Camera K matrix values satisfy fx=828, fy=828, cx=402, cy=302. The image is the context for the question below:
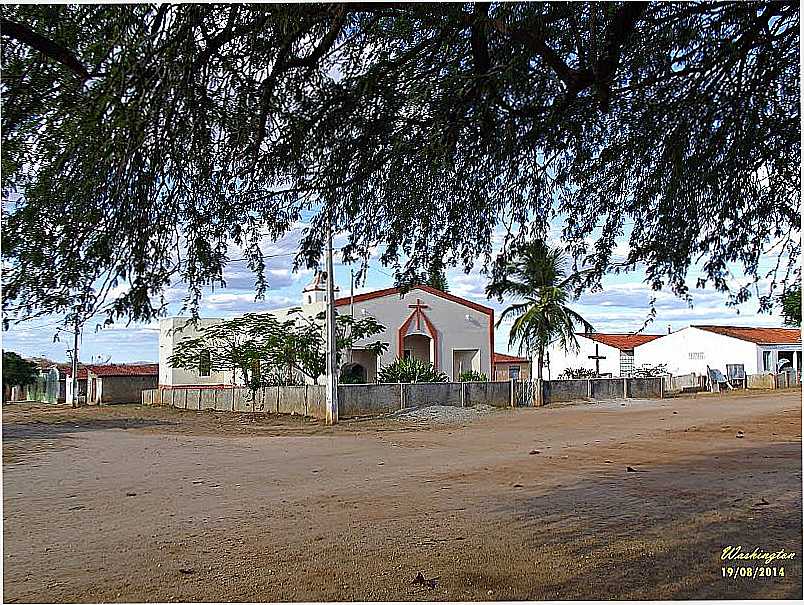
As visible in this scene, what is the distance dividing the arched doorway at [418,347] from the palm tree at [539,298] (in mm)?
414

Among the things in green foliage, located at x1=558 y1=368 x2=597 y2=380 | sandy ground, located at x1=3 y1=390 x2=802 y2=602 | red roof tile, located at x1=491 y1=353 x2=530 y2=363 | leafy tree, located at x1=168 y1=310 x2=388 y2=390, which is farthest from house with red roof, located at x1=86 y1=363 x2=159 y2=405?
green foliage, located at x1=558 y1=368 x2=597 y2=380

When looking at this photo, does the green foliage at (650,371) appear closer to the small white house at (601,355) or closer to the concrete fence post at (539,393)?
the small white house at (601,355)

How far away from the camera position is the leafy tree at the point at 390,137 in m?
1.14

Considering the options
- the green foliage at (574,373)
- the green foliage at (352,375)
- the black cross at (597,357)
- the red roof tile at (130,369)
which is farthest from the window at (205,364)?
the black cross at (597,357)

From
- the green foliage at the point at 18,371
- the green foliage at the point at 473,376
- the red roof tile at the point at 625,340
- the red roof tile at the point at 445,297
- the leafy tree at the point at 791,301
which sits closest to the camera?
the leafy tree at the point at 791,301

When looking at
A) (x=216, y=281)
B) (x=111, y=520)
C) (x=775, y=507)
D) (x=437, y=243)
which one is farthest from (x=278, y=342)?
(x=216, y=281)

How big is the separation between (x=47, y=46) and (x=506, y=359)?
370 centimetres

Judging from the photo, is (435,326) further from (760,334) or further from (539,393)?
(760,334)

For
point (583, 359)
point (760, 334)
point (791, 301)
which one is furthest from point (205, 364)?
point (791, 301)

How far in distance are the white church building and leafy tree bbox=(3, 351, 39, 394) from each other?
576 millimetres

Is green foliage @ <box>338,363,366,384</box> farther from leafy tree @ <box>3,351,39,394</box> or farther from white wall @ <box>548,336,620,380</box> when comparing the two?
leafy tree @ <box>3,351,39,394</box>

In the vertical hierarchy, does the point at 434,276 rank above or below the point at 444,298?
below

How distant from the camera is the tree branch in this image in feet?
3.84

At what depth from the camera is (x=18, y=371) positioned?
3498mm
